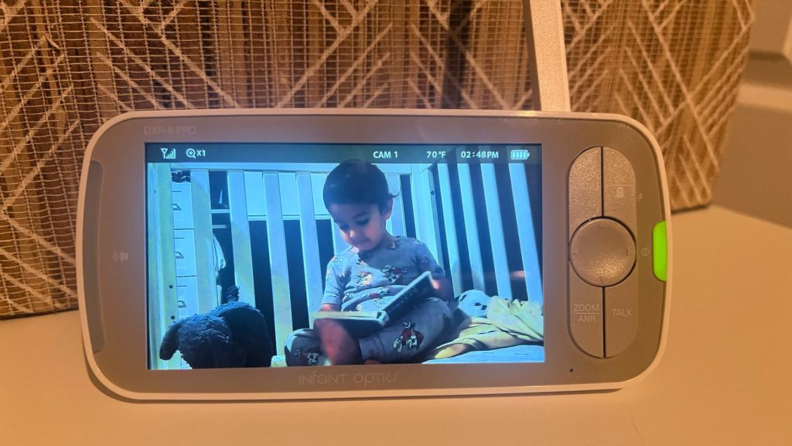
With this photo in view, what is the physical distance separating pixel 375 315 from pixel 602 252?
18 cm

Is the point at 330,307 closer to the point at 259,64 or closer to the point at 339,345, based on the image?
the point at 339,345

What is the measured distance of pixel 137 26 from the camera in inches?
17.2

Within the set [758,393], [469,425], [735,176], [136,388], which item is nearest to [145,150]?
[136,388]

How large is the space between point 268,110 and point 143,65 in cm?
12

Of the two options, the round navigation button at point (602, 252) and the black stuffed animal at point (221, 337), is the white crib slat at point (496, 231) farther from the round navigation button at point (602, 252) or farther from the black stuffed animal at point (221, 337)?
the black stuffed animal at point (221, 337)

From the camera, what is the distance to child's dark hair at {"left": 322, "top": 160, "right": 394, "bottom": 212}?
16.6 inches

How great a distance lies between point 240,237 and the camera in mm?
415

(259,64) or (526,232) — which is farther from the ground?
(259,64)

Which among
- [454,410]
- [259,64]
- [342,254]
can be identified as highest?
[259,64]

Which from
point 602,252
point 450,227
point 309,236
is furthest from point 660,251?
point 309,236

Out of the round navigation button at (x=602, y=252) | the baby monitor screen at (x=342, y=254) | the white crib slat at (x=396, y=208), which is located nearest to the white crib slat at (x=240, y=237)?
the baby monitor screen at (x=342, y=254)

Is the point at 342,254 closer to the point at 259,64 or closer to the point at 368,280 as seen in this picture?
the point at 368,280

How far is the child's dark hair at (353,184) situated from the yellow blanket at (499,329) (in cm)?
11

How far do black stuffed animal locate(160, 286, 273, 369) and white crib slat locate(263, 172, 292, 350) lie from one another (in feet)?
0.05
